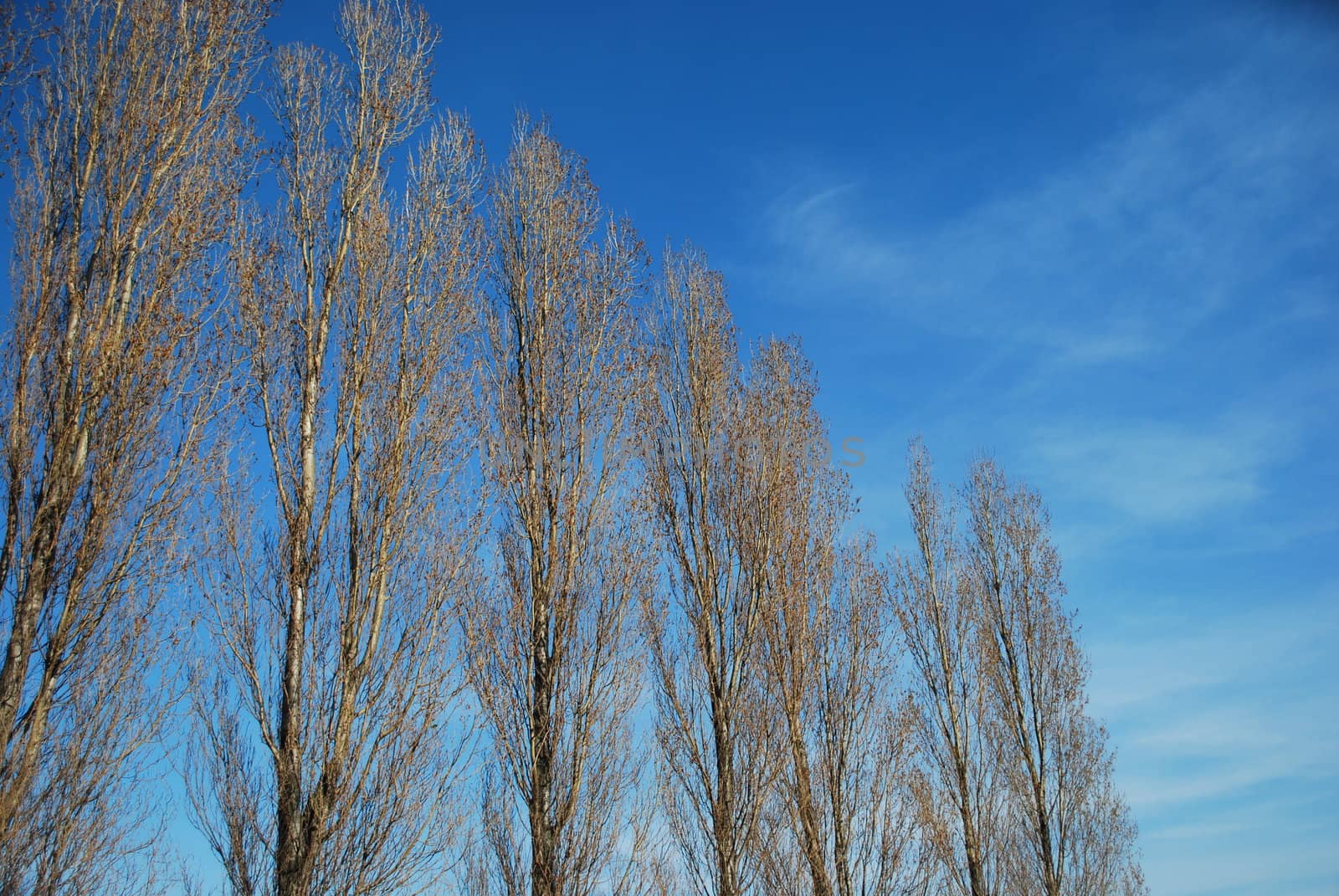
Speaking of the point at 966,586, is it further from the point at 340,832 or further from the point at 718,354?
the point at 340,832

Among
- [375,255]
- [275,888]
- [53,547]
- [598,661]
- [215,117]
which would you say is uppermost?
[215,117]

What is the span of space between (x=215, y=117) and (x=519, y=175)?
10.5ft

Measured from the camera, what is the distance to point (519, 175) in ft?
35.6

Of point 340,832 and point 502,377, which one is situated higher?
point 502,377

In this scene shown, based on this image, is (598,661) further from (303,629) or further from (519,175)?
(519,175)

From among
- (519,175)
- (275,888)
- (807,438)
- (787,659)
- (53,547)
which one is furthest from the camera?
(807,438)

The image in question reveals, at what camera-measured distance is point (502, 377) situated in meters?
10.0

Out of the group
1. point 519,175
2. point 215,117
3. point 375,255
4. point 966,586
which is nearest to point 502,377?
point 375,255

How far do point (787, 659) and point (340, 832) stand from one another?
596 centimetres

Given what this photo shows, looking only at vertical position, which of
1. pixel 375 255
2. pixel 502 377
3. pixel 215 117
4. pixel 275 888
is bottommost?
pixel 275 888

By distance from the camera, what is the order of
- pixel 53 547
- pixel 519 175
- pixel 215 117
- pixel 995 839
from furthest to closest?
pixel 995 839 < pixel 519 175 < pixel 215 117 < pixel 53 547

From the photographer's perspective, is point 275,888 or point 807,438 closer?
point 275,888

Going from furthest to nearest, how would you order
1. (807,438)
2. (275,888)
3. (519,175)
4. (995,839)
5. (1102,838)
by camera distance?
(1102,838), (995,839), (807,438), (519,175), (275,888)

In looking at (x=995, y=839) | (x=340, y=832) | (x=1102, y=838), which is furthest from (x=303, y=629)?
(x=1102, y=838)
